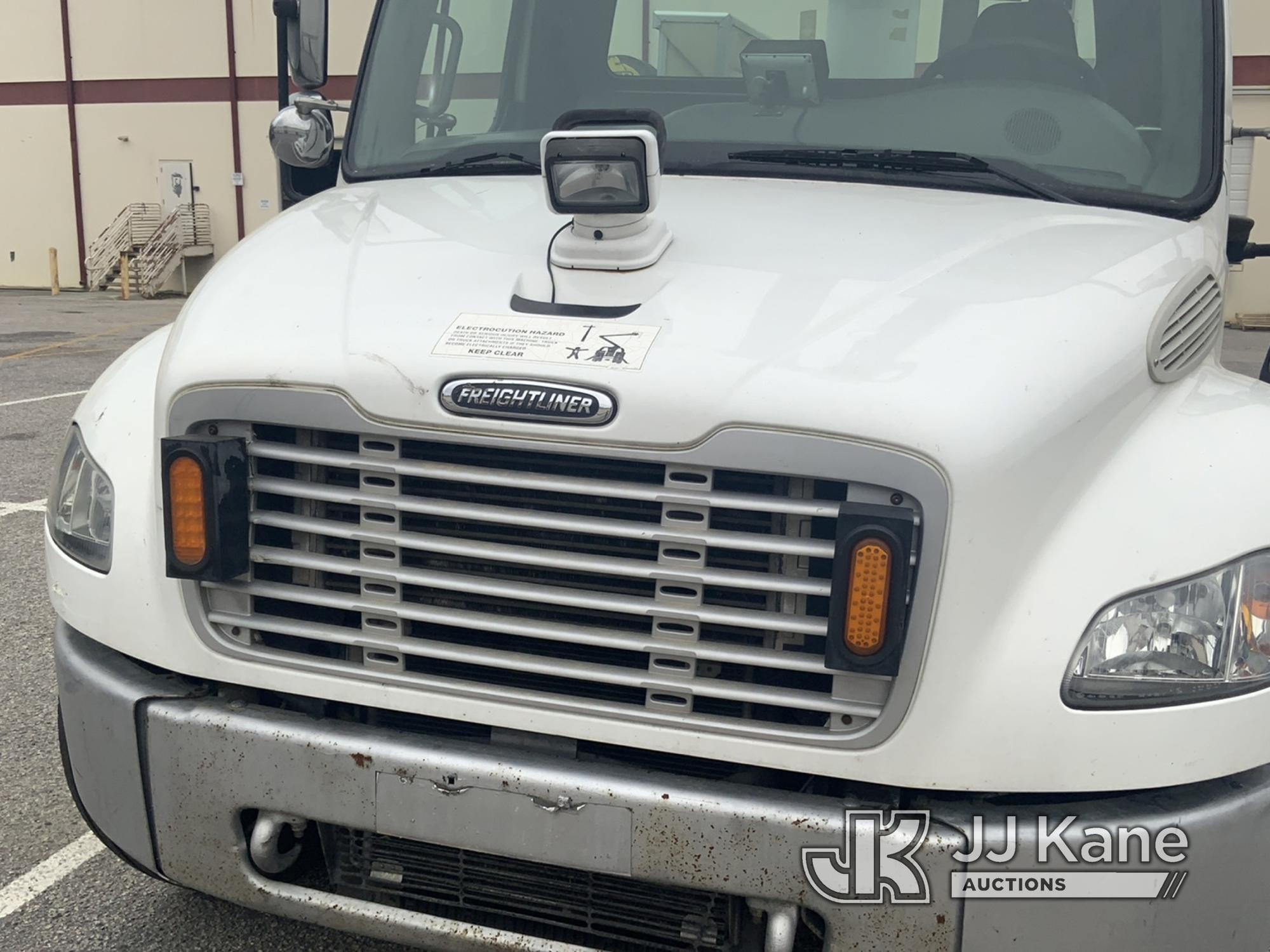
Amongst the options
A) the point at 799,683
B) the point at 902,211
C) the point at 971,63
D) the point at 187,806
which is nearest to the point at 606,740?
the point at 799,683

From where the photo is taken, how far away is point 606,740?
7.18ft

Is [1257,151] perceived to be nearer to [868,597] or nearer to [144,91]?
[868,597]

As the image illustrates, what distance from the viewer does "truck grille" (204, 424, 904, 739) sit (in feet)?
6.84

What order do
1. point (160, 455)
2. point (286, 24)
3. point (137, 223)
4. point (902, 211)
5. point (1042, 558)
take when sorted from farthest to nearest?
point (137, 223) < point (286, 24) < point (902, 211) < point (160, 455) < point (1042, 558)

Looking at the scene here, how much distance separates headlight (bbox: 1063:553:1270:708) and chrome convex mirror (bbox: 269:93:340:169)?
2774 millimetres

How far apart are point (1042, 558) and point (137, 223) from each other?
3199cm

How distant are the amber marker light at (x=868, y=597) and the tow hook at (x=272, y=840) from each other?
111cm

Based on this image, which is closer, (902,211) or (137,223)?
(902,211)

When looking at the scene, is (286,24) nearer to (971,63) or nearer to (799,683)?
(971,63)

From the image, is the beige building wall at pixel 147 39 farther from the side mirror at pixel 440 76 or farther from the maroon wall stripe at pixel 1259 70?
the side mirror at pixel 440 76

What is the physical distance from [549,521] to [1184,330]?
1.40 m

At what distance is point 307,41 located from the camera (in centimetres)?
357

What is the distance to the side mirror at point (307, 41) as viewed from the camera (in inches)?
138

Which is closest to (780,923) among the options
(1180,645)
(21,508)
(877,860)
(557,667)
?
(877,860)
